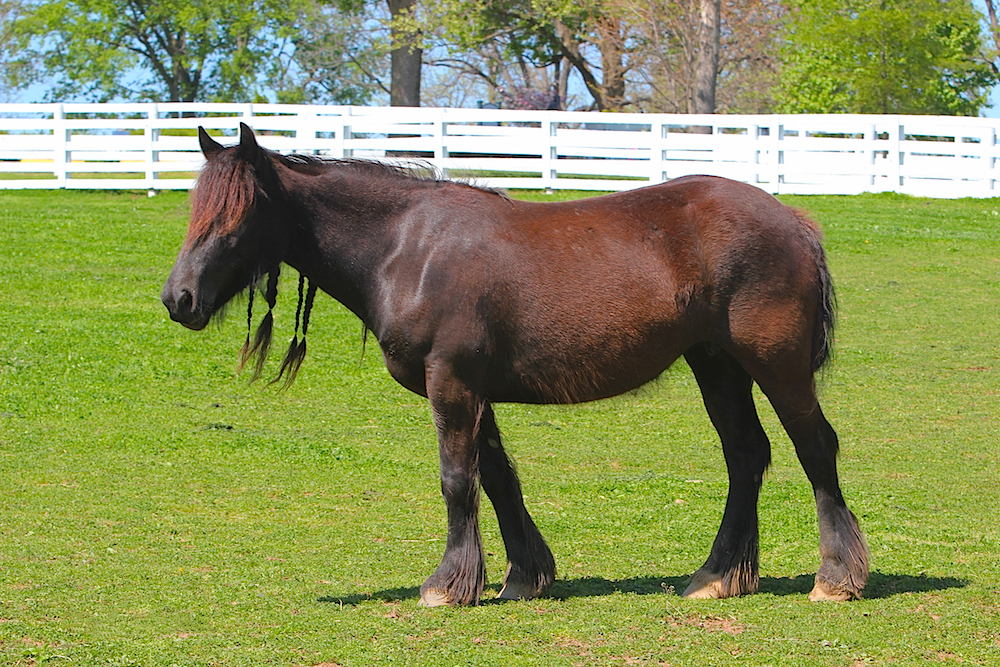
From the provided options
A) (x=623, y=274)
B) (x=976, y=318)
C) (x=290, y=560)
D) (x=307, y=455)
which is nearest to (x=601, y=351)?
(x=623, y=274)

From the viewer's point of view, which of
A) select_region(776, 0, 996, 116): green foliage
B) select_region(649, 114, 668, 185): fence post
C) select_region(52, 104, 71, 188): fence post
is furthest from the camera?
select_region(776, 0, 996, 116): green foliage

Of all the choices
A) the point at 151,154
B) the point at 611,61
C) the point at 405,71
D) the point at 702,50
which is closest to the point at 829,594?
the point at 151,154

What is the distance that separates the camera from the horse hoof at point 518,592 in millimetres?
5637

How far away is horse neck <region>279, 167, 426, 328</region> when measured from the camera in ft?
18.0

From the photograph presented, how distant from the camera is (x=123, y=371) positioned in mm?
11289

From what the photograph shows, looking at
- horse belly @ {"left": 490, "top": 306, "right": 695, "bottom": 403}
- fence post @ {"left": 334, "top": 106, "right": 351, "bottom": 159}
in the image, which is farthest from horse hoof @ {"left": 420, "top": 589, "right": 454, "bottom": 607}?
fence post @ {"left": 334, "top": 106, "right": 351, "bottom": 159}

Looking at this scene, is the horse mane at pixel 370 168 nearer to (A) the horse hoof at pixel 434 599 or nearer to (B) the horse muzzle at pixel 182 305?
(B) the horse muzzle at pixel 182 305

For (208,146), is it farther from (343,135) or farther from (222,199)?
(343,135)

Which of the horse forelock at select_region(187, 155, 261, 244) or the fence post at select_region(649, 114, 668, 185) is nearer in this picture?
the horse forelock at select_region(187, 155, 261, 244)

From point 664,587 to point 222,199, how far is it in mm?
2699

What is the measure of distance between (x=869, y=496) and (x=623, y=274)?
300cm

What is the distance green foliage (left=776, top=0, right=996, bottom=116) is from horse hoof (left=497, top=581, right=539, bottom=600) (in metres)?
29.7

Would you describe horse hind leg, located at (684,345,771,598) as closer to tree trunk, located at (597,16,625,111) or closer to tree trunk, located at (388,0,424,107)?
tree trunk, located at (597,16,625,111)

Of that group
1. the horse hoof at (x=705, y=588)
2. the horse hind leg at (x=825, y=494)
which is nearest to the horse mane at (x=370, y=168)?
the horse hind leg at (x=825, y=494)
